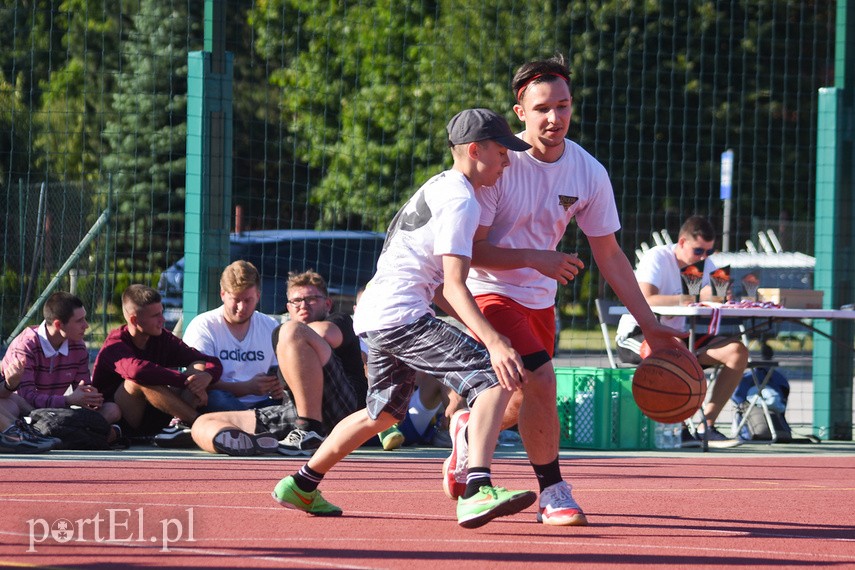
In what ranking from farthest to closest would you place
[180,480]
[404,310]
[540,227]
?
1. [180,480]
2. [540,227]
3. [404,310]

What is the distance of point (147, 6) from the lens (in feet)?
67.9

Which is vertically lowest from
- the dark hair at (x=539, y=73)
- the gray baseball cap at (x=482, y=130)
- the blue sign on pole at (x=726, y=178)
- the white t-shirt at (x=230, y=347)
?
the white t-shirt at (x=230, y=347)

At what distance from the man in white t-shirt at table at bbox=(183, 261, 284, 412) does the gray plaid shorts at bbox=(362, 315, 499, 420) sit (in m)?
3.93

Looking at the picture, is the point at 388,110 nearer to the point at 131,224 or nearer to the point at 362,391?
the point at 131,224

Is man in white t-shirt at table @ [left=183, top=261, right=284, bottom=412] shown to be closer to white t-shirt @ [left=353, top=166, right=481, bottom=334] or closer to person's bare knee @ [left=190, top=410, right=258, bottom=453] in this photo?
person's bare knee @ [left=190, top=410, right=258, bottom=453]

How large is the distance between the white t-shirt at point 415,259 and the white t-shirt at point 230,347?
4.19m

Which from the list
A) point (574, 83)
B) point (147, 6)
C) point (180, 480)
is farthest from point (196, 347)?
point (147, 6)

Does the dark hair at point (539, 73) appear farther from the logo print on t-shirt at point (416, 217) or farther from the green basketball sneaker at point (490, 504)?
the green basketball sneaker at point (490, 504)

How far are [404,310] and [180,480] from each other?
234 cm

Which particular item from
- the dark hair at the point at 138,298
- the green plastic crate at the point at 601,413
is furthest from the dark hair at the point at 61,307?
the green plastic crate at the point at 601,413

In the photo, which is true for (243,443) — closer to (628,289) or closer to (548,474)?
(548,474)

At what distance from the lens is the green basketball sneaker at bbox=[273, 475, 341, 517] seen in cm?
566

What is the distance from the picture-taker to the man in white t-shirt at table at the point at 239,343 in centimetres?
938

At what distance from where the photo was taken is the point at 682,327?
10.6 metres
